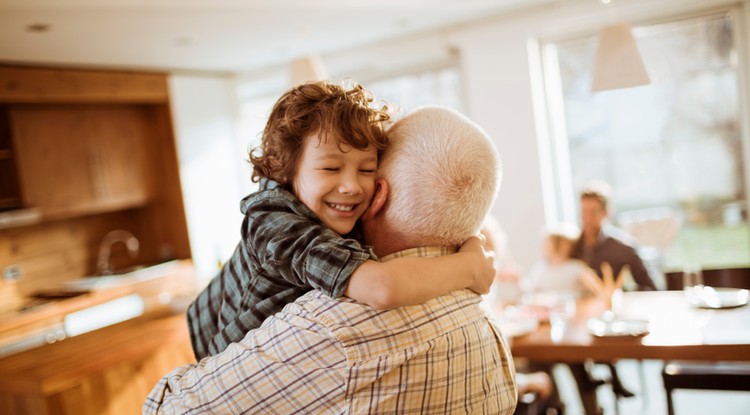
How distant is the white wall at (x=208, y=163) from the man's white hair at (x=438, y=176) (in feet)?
18.7

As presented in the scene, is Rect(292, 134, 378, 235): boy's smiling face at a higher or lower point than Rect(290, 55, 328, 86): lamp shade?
lower

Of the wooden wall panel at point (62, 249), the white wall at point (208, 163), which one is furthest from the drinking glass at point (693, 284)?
the wooden wall panel at point (62, 249)

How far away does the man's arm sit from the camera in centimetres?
109

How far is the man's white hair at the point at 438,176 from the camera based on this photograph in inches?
47.0

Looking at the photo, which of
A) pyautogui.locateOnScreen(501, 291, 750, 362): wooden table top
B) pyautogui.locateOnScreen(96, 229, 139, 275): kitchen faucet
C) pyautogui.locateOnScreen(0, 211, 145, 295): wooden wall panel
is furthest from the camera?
pyautogui.locateOnScreen(96, 229, 139, 275): kitchen faucet

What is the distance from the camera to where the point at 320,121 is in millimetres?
1287

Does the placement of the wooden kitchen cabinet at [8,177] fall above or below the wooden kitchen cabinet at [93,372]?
above

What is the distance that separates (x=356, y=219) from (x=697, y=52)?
4.82 m

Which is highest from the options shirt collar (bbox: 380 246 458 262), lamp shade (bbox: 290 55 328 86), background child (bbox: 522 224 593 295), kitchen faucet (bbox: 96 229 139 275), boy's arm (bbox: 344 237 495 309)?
lamp shade (bbox: 290 55 328 86)

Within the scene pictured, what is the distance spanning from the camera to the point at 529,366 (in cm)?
394

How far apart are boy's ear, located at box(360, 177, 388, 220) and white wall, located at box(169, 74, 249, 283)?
18.5 feet

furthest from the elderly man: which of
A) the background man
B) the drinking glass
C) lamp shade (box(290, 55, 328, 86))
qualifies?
the background man

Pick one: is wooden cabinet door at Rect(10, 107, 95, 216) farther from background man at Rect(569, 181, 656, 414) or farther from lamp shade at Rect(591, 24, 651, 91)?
lamp shade at Rect(591, 24, 651, 91)

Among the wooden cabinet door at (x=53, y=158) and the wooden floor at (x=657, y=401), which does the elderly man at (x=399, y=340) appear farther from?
the wooden cabinet door at (x=53, y=158)
